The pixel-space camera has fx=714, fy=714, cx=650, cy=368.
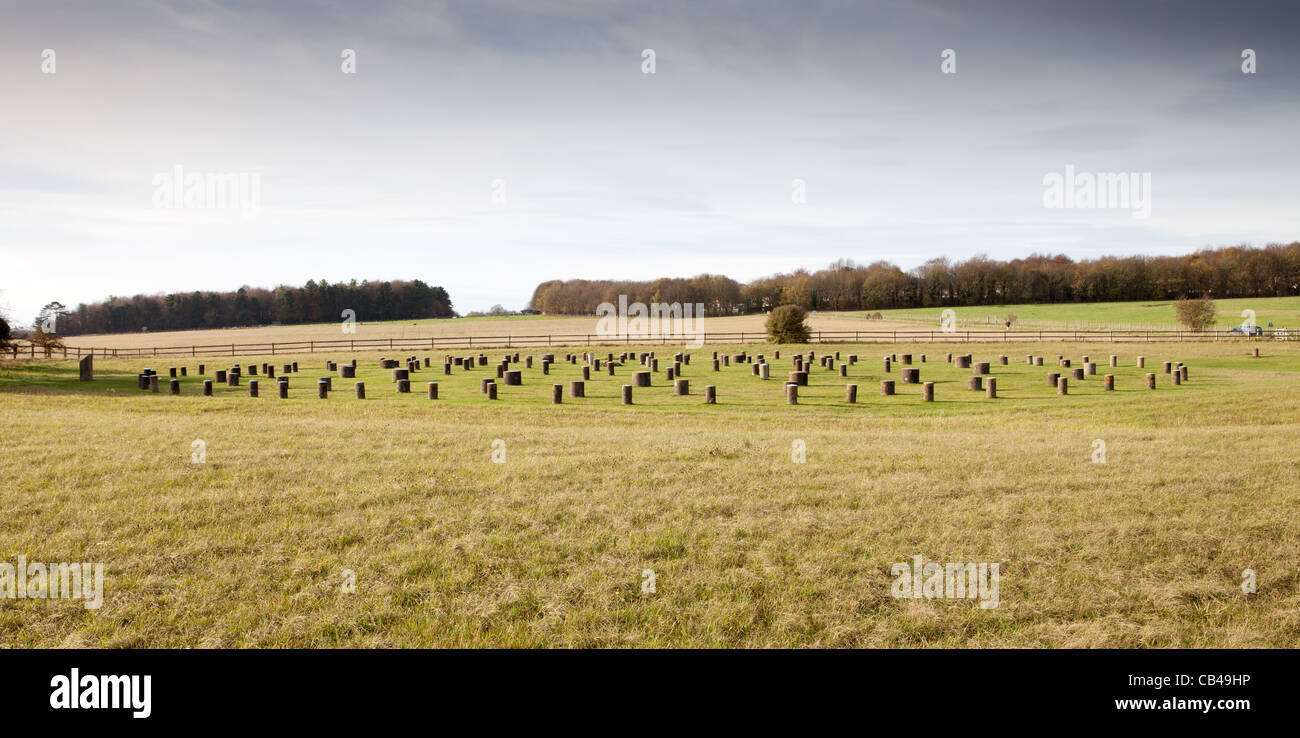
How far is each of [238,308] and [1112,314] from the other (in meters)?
141

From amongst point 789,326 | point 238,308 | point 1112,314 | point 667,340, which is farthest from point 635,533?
point 238,308

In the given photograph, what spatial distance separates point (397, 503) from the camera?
328 inches

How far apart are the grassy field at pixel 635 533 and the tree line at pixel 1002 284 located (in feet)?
345

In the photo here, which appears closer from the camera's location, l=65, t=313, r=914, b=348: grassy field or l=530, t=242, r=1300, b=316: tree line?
l=65, t=313, r=914, b=348: grassy field

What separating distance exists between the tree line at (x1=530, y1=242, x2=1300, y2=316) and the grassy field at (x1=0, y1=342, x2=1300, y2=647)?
10523cm

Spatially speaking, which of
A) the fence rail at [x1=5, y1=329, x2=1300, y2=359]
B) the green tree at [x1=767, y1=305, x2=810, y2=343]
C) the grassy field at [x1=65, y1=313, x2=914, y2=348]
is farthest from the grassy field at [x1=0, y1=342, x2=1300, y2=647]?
the grassy field at [x1=65, y1=313, x2=914, y2=348]

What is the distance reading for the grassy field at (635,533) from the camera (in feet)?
17.7

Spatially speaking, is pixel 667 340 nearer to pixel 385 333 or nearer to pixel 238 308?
pixel 385 333

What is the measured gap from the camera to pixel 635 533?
24.0 feet

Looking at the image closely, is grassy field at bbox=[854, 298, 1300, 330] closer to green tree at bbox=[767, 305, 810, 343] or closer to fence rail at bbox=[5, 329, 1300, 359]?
fence rail at bbox=[5, 329, 1300, 359]

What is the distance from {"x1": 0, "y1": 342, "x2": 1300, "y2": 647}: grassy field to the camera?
539 centimetres

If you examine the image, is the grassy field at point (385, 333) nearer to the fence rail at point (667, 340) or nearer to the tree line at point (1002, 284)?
the fence rail at point (667, 340)
